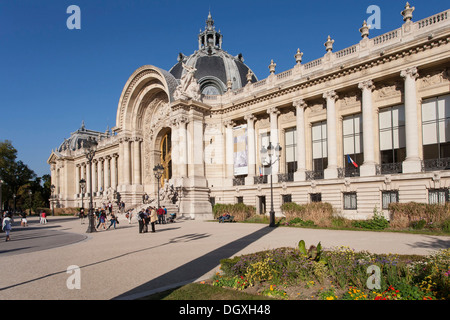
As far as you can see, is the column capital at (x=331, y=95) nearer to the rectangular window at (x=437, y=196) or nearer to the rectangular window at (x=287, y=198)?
the rectangular window at (x=287, y=198)

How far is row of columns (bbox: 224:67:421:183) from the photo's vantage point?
75.1ft

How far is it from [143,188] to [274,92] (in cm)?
2338

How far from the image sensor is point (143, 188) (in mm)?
44844

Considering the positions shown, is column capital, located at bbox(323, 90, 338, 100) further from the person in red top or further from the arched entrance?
the arched entrance

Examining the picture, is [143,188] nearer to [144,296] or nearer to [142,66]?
[142,66]

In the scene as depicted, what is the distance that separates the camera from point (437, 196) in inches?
829

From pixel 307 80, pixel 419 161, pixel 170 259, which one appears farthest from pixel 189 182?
pixel 170 259

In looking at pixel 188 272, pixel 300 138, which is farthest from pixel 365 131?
pixel 188 272

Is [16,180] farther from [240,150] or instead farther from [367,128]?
[367,128]

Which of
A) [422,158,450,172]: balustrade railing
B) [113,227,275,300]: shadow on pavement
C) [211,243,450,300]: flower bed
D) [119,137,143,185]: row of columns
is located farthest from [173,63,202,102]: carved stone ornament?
[211,243,450,300]: flower bed

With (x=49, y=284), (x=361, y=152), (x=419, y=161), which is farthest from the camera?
(x=361, y=152)

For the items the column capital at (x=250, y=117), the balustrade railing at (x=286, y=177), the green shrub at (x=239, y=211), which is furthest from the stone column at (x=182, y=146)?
the balustrade railing at (x=286, y=177)

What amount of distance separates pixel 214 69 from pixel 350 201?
25360 millimetres
